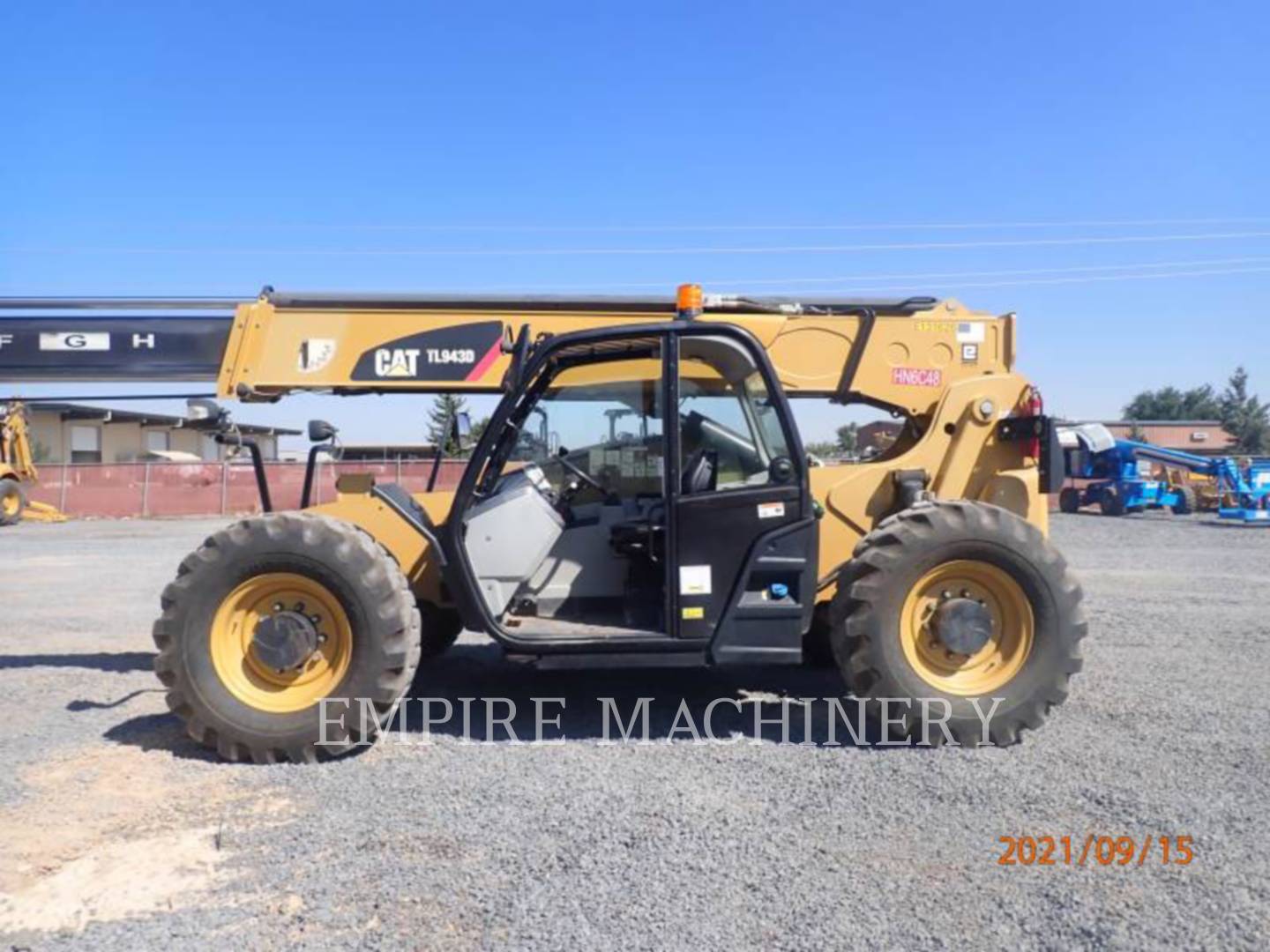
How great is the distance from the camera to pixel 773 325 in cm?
595

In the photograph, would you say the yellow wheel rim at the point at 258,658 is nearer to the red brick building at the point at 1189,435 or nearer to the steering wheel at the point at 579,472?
the steering wheel at the point at 579,472

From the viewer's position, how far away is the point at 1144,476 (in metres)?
26.8

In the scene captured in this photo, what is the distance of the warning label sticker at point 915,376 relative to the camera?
6.01m

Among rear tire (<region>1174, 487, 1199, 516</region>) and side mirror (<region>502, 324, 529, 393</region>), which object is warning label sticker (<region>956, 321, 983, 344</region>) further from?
rear tire (<region>1174, 487, 1199, 516</region>)

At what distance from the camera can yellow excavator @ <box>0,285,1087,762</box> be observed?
4.93m

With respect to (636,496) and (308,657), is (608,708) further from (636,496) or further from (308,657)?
(308,657)

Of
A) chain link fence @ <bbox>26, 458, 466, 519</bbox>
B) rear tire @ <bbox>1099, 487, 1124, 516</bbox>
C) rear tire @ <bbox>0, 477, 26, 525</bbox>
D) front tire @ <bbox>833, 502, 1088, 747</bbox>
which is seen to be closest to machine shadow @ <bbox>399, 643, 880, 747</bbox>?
front tire @ <bbox>833, 502, 1088, 747</bbox>

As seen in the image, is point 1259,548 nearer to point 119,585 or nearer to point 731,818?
point 731,818

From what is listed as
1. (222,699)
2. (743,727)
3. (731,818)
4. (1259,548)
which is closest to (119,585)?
(222,699)

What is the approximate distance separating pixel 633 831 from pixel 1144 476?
88.7 ft

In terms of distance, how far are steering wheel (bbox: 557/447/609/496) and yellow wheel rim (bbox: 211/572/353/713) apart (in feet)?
5.27
